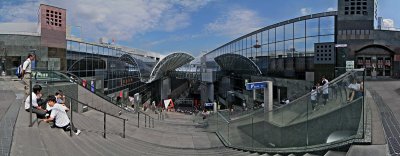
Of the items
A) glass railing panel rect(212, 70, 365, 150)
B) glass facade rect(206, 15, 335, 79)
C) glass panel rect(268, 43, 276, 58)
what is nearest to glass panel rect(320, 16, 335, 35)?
glass facade rect(206, 15, 335, 79)

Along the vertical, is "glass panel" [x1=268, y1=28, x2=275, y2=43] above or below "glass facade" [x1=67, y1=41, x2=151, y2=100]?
above

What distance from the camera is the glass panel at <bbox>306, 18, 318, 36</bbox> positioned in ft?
83.7

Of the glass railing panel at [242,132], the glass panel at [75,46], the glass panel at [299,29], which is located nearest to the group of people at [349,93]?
the glass railing panel at [242,132]

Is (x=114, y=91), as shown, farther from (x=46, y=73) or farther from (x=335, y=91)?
(x=335, y=91)

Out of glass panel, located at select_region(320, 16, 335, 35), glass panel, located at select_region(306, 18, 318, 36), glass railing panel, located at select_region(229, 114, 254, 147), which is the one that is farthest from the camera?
glass panel, located at select_region(306, 18, 318, 36)

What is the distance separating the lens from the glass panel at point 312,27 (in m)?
25.5

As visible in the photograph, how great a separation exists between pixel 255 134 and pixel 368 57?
1939 cm

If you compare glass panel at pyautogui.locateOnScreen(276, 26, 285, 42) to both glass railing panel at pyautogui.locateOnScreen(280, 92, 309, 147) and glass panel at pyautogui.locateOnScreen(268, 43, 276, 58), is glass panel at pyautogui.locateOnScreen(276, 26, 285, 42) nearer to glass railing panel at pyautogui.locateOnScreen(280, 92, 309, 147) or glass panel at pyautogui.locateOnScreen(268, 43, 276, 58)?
glass panel at pyautogui.locateOnScreen(268, 43, 276, 58)

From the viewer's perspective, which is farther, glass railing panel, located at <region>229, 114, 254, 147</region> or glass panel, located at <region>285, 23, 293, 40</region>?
glass panel, located at <region>285, 23, 293, 40</region>

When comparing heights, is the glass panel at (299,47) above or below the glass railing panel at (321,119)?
above

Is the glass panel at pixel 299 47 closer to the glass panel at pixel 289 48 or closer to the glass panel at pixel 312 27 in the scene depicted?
the glass panel at pixel 289 48

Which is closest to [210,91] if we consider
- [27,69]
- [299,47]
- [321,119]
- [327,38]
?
[299,47]

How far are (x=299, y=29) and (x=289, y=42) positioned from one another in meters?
1.72

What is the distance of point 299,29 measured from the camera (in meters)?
27.2
